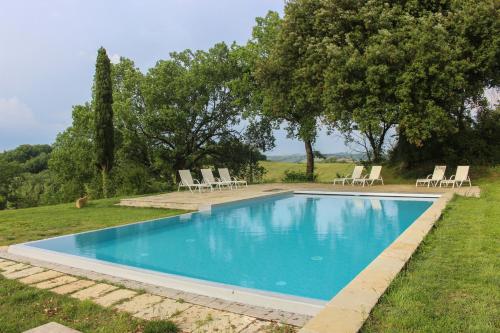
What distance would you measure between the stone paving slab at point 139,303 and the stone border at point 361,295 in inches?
62.5

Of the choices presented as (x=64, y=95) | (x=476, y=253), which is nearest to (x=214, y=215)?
(x=476, y=253)

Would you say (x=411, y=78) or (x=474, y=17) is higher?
(x=474, y=17)

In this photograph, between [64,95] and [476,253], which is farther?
[64,95]

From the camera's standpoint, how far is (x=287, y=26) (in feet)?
52.9

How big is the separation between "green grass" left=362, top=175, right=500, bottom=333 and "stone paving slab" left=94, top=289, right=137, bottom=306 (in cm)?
226

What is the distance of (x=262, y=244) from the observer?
6.86 meters

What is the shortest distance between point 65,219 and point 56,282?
5516 mm

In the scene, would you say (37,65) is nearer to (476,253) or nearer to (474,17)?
(474,17)

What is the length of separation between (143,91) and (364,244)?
15.4 metres

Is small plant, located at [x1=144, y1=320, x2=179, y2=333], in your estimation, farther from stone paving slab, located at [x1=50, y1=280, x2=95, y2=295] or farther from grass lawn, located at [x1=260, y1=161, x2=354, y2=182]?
grass lawn, located at [x1=260, y1=161, x2=354, y2=182]

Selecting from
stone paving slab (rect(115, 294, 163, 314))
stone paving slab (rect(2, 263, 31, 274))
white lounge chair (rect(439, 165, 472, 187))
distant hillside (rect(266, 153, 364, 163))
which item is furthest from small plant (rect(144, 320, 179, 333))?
distant hillside (rect(266, 153, 364, 163))

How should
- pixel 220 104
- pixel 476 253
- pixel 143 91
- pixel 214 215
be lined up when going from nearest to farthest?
pixel 476 253 < pixel 214 215 < pixel 143 91 < pixel 220 104

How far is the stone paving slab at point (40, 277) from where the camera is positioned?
4334 mm

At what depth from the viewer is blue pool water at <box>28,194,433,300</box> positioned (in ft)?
16.5
